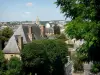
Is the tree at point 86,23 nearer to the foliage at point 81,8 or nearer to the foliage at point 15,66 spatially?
the foliage at point 81,8

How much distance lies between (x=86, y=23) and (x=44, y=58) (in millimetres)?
21919

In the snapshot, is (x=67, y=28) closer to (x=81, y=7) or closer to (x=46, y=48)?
(x=81, y=7)

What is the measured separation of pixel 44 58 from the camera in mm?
34656

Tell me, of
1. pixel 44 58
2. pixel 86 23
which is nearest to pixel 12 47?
pixel 44 58

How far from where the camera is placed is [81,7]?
1373cm

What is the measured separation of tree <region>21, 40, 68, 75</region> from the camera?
3359 cm

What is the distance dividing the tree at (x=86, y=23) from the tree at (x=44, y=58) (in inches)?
759

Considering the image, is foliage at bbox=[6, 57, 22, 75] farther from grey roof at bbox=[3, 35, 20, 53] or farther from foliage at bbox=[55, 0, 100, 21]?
foliage at bbox=[55, 0, 100, 21]

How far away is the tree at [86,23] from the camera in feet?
41.4

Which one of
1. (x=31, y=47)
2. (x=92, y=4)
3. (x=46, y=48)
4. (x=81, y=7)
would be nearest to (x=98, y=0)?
(x=92, y=4)

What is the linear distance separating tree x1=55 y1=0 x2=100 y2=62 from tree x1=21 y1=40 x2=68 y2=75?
19.3 meters

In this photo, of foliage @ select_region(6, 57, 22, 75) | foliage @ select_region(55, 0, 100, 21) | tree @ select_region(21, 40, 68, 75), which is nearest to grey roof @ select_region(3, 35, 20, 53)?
tree @ select_region(21, 40, 68, 75)

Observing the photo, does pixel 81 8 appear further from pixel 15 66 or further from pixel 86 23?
pixel 15 66

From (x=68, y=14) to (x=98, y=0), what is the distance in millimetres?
2718
